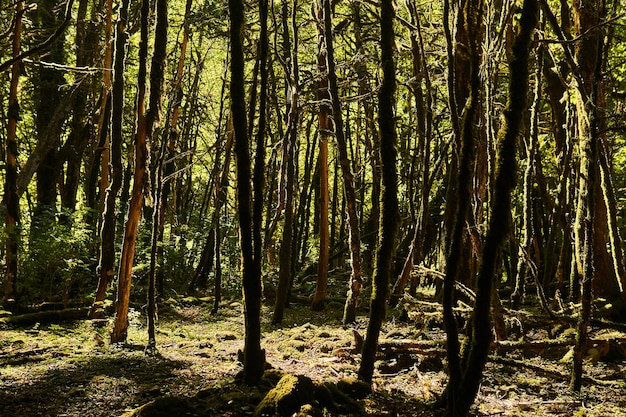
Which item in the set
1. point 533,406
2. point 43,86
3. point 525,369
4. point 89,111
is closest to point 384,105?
point 533,406

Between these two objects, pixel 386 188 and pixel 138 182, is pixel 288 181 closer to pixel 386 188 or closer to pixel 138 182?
pixel 138 182

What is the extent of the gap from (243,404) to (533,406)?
10.9ft

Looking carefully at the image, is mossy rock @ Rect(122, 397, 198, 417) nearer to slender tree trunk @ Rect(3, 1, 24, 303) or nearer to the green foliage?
the green foliage

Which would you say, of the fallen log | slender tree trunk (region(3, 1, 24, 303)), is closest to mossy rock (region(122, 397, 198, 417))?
the fallen log

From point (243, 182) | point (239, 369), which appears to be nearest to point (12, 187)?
point (239, 369)

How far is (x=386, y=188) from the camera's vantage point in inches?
221

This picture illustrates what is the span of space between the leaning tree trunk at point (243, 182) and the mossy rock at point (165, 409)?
1.14m

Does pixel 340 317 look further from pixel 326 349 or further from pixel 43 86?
pixel 43 86

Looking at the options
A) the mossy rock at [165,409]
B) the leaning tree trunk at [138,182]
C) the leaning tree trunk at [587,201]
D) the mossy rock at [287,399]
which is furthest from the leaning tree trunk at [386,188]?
the leaning tree trunk at [138,182]

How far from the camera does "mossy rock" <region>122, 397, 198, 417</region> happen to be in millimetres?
4598

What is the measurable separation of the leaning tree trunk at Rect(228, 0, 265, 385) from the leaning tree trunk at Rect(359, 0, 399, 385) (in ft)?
4.19

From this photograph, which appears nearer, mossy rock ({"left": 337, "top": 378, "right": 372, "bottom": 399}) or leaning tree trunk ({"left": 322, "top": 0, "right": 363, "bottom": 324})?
mossy rock ({"left": 337, "top": 378, "right": 372, "bottom": 399})

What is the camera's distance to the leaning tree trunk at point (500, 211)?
13.0 feet

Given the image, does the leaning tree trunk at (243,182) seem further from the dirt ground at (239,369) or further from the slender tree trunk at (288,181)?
the slender tree trunk at (288,181)
